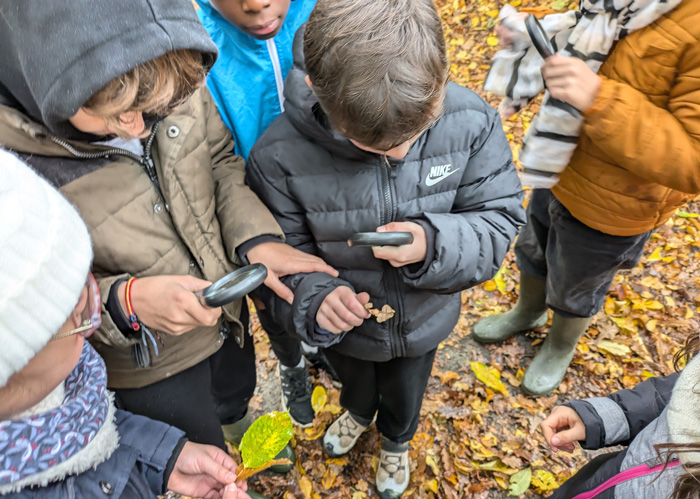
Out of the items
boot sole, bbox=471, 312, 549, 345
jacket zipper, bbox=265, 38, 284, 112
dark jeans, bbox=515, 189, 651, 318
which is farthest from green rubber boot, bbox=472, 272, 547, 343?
jacket zipper, bbox=265, 38, 284, 112

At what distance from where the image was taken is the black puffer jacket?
166 centimetres

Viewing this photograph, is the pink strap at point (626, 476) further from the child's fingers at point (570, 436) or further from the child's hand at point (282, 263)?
the child's hand at point (282, 263)

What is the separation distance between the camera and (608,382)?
10.5 feet

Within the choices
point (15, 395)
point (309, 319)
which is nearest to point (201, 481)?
point (309, 319)

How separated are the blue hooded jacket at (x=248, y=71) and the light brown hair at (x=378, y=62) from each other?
70cm

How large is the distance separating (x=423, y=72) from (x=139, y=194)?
1035 mm

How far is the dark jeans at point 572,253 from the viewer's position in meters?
2.26

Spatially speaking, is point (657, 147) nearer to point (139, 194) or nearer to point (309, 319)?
point (309, 319)

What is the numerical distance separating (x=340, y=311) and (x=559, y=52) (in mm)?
1407

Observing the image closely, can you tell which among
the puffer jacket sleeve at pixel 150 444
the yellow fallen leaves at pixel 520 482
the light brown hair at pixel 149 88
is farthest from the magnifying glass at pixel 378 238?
the yellow fallen leaves at pixel 520 482

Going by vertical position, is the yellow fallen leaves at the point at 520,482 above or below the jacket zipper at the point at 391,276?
below

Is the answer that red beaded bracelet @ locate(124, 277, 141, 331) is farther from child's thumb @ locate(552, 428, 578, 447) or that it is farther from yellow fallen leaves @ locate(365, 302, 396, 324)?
child's thumb @ locate(552, 428, 578, 447)

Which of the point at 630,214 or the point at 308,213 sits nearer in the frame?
the point at 308,213

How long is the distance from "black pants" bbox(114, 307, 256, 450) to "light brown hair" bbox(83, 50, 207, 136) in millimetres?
1077
